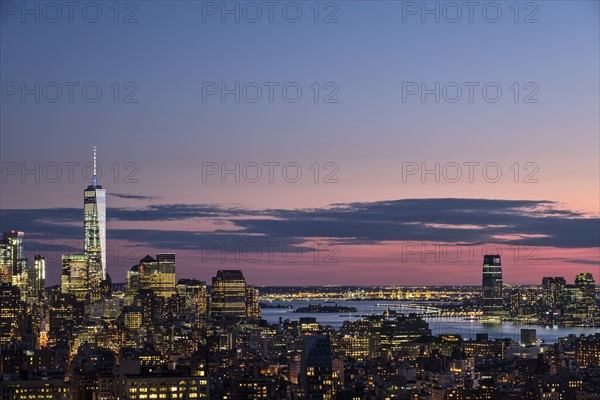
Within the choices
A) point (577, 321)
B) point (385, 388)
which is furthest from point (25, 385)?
point (577, 321)

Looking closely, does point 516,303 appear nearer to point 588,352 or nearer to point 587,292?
point 587,292

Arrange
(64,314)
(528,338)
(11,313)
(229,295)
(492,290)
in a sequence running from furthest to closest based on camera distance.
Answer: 1. (492,290)
2. (229,295)
3. (64,314)
4. (528,338)
5. (11,313)

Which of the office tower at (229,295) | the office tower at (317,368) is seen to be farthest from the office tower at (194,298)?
the office tower at (317,368)

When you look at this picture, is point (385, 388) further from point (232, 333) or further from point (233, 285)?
point (233, 285)

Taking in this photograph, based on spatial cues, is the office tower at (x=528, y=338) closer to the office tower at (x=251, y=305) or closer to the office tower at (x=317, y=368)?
the office tower at (x=251, y=305)

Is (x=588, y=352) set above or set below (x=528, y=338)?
below

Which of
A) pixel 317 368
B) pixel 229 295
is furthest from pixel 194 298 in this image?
pixel 317 368
